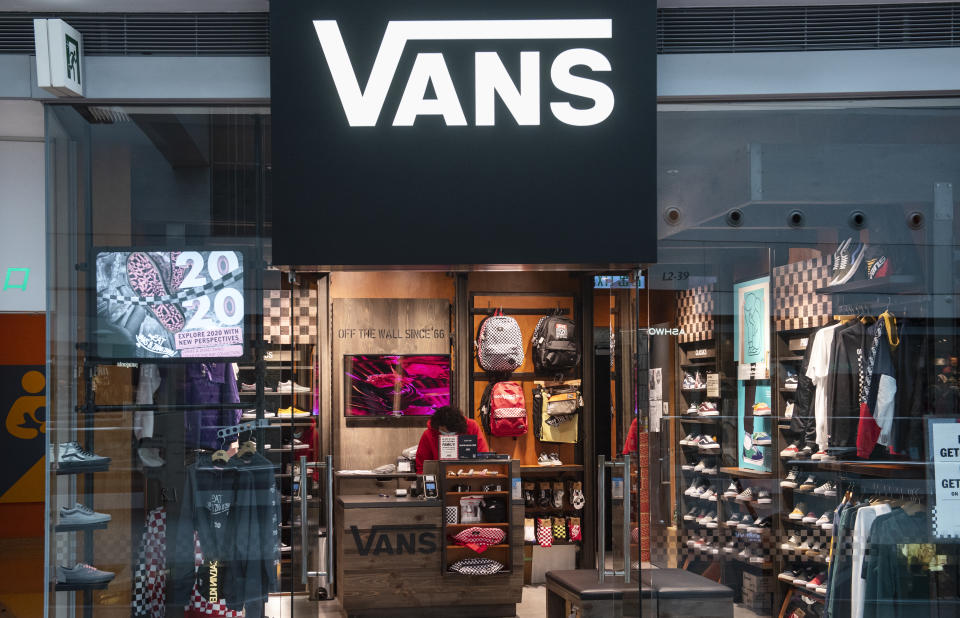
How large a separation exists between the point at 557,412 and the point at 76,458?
15.0 feet

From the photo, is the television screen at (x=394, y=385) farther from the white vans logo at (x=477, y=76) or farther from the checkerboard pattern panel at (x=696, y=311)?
the white vans logo at (x=477, y=76)

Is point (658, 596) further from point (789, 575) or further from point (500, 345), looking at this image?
point (500, 345)

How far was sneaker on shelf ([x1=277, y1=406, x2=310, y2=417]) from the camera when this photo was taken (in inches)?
165

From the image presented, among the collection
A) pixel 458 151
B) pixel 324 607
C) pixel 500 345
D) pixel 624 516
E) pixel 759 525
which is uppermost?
pixel 458 151

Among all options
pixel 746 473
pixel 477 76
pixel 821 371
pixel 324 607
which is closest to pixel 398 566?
pixel 324 607

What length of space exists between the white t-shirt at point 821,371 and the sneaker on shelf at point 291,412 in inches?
105

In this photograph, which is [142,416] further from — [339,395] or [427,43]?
[339,395]

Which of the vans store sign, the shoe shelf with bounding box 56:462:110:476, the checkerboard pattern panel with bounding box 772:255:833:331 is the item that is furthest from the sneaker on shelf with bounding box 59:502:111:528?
the checkerboard pattern panel with bounding box 772:255:833:331

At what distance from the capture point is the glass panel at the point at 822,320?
4598 millimetres

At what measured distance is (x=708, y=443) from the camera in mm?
4793

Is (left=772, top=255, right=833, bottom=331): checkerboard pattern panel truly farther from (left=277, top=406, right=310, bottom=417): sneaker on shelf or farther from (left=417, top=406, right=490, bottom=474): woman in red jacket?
(left=417, top=406, right=490, bottom=474): woman in red jacket

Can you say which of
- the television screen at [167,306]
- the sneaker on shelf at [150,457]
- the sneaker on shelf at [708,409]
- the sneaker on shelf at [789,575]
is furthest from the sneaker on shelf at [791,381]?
the sneaker on shelf at [150,457]

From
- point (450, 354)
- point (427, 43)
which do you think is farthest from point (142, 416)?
point (450, 354)

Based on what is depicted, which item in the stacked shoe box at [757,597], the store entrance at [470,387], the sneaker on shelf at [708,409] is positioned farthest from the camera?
the store entrance at [470,387]
